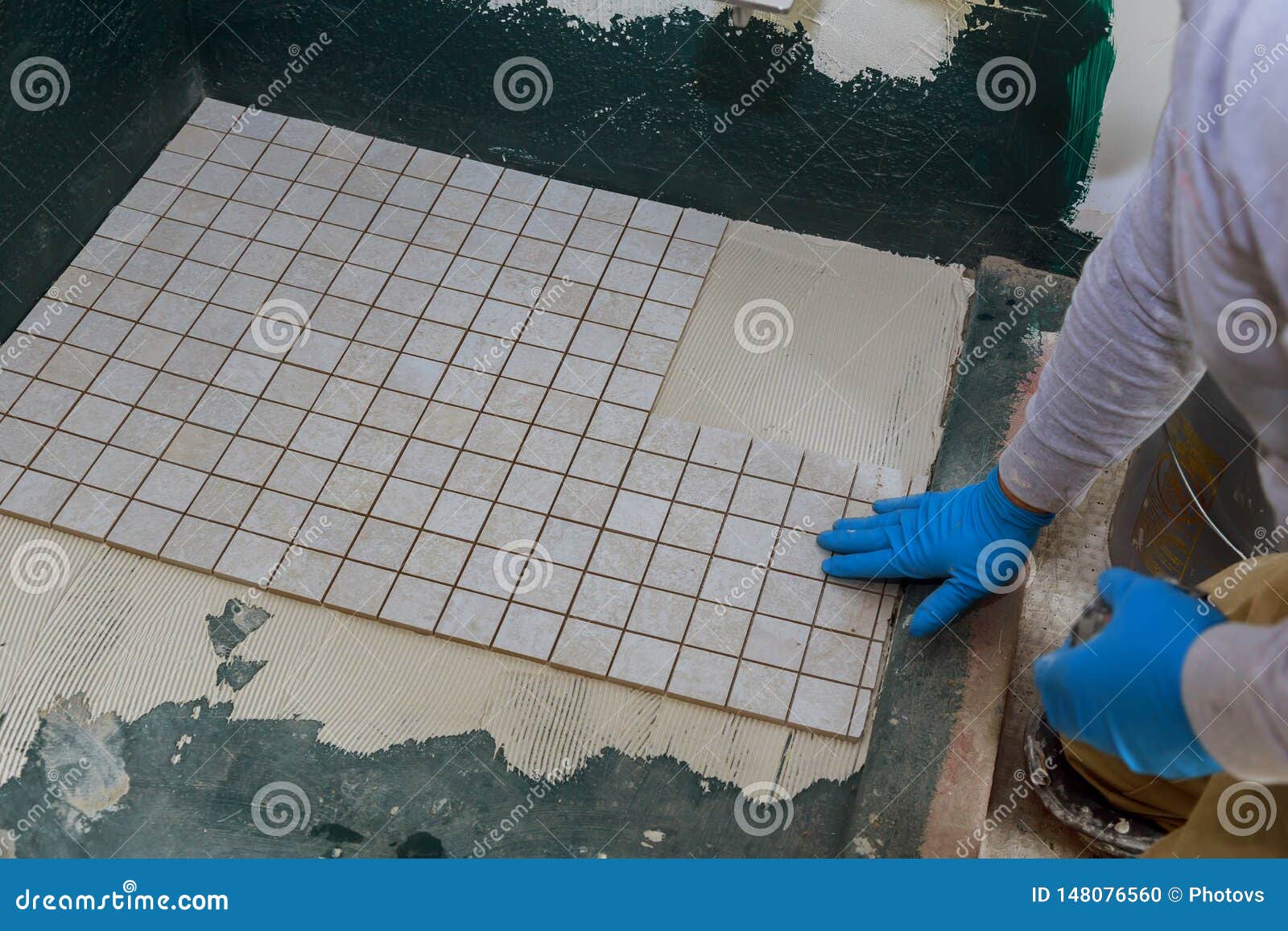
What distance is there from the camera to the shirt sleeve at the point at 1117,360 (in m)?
1.97

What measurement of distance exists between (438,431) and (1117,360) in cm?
181

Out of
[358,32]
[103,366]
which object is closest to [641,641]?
[103,366]

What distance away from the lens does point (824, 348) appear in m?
3.44

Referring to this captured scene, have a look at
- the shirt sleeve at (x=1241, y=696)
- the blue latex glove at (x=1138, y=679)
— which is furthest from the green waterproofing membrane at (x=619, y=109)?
the shirt sleeve at (x=1241, y=696)

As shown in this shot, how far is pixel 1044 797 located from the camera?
2.37 m

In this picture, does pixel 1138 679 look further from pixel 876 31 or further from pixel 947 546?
pixel 876 31

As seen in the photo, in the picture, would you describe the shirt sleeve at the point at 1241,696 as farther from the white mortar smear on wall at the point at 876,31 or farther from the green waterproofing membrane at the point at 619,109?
the white mortar smear on wall at the point at 876,31

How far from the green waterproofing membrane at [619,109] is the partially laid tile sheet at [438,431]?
0.14m

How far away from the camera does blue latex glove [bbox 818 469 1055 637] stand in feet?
8.52

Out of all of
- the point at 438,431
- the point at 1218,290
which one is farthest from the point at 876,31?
the point at 1218,290

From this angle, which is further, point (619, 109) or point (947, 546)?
point (619, 109)

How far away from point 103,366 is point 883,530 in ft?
7.40

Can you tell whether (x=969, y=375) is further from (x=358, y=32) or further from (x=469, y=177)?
(x=358, y=32)

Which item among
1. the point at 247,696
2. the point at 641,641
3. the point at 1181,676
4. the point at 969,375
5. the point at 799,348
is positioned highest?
the point at 1181,676
